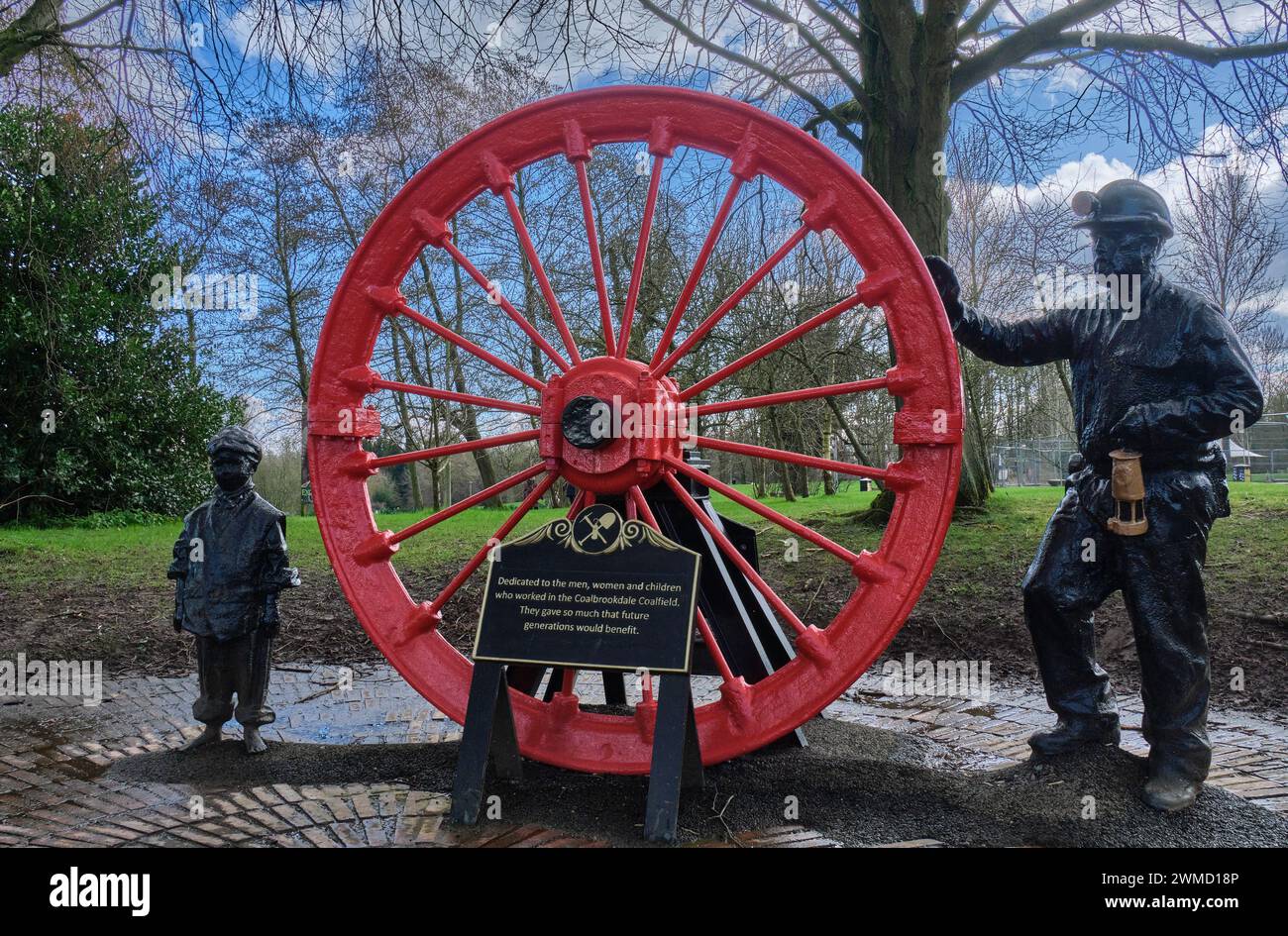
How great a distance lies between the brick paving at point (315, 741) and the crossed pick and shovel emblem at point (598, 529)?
1.12 m

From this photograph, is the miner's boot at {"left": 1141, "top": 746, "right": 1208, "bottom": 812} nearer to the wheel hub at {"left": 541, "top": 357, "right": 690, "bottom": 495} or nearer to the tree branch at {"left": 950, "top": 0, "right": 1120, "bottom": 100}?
the wheel hub at {"left": 541, "top": 357, "right": 690, "bottom": 495}

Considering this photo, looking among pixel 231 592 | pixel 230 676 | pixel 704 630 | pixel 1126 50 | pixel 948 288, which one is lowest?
pixel 230 676

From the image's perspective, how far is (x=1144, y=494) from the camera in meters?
3.37

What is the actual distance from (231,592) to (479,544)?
21.1 feet

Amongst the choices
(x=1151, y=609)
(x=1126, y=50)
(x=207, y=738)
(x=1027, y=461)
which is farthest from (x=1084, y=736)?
(x=1027, y=461)

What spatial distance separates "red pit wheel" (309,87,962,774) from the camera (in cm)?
353

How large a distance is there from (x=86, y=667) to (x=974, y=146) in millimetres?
9584

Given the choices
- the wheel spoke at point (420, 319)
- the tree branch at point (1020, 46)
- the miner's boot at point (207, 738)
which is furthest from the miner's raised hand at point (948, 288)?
the tree branch at point (1020, 46)

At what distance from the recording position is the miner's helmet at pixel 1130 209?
3438 mm

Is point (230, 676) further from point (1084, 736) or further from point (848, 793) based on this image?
point (1084, 736)

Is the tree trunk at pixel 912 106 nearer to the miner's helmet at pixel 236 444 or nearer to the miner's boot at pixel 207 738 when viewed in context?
the miner's helmet at pixel 236 444

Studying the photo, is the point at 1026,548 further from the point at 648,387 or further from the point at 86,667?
the point at 86,667

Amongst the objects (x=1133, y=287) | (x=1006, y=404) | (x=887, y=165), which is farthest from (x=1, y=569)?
(x=1006, y=404)

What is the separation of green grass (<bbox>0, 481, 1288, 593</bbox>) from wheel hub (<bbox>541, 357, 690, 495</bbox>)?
168 inches
